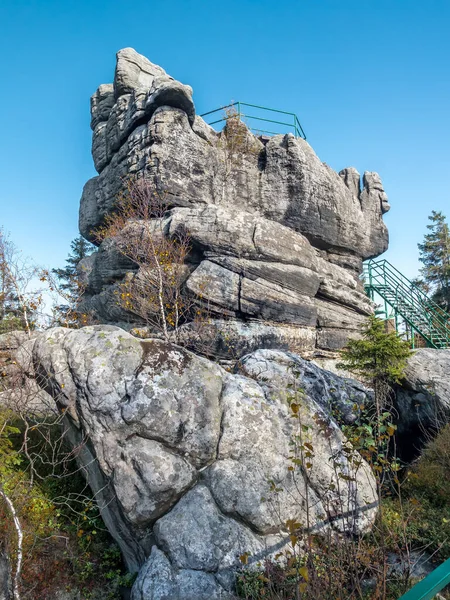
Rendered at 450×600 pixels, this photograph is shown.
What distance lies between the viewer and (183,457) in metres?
7.16

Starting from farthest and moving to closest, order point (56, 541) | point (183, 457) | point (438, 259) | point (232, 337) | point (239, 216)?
point (438, 259) → point (239, 216) → point (232, 337) → point (56, 541) → point (183, 457)

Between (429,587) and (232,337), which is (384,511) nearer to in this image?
(429,587)

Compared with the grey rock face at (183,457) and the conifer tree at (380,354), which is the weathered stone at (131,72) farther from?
the grey rock face at (183,457)

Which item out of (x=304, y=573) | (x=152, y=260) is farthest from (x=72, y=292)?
(x=304, y=573)

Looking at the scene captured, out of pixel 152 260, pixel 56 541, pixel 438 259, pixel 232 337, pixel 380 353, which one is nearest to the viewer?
pixel 56 541

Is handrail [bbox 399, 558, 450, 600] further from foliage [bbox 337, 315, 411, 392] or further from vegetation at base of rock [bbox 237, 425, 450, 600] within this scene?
foliage [bbox 337, 315, 411, 392]

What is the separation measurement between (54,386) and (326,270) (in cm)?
1720

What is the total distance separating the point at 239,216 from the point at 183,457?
13645mm

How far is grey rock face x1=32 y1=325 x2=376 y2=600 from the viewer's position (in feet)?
21.4

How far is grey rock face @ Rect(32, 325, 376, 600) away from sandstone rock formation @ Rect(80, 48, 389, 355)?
849cm

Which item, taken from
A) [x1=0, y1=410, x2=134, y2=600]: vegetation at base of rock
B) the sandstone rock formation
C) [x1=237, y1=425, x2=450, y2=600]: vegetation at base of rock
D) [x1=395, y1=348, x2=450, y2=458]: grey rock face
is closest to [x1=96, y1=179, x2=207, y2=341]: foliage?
the sandstone rock formation

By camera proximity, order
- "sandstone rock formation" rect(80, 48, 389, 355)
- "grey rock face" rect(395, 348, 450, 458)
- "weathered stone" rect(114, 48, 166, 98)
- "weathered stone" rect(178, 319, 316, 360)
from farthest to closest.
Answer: "weathered stone" rect(114, 48, 166, 98) → "sandstone rock formation" rect(80, 48, 389, 355) → "weathered stone" rect(178, 319, 316, 360) → "grey rock face" rect(395, 348, 450, 458)

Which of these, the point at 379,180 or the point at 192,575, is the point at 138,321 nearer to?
the point at 192,575

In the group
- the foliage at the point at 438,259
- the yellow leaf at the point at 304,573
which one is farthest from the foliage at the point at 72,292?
the foliage at the point at 438,259
